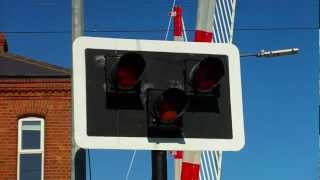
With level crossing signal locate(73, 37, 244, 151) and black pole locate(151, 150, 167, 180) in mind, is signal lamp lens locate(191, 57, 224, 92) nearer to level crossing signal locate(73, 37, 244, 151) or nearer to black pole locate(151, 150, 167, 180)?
level crossing signal locate(73, 37, 244, 151)

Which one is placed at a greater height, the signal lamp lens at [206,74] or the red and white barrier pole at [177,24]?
the red and white barrier pole at [177,24]

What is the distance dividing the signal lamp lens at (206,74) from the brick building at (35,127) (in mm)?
17229

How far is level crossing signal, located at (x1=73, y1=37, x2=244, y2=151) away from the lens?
17.4 ft

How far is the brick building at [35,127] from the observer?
73.9ft

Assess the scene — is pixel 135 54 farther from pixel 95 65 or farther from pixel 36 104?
pixel 36 104

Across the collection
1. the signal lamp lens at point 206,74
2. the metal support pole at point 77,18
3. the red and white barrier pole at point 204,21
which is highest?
the metal support pole at point 77,18

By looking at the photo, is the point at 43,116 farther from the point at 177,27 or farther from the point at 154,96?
the point at 154,96

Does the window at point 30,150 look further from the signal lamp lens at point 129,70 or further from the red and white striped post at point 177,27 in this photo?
the signal lamp lens at point 129,70

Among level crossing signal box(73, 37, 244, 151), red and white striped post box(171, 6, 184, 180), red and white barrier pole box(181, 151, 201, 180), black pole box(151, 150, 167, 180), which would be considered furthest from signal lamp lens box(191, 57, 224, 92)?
red and white striped post box(171, 6, 184, 180)

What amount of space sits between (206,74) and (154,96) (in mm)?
405

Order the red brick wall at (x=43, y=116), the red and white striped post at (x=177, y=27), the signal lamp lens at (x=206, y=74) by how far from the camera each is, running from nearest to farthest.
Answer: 1. the signal lamp lens at (x=206, y=74)
2. the red and white striped post at (x=177, y=27)
3. the red brick wall at (x=43, y=116)

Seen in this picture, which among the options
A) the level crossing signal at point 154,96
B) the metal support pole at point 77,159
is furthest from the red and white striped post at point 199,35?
the metal support pole at point 77,159

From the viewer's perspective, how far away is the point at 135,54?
531cm

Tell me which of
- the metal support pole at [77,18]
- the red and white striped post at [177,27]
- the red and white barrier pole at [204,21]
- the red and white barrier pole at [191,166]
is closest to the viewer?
the red and white barrier pole at [191,166]
